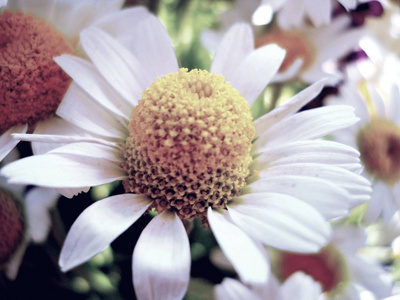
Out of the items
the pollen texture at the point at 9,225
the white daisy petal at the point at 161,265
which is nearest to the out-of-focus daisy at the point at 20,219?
the pollen texture at the point at 9,225

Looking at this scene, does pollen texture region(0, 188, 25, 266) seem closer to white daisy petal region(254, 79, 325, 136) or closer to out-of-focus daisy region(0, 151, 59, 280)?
out-of-focus daisy region(0, 151, 59, 280)

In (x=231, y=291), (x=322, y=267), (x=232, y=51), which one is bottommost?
(x=322, y=267)

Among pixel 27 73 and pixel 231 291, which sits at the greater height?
pixel 27 73

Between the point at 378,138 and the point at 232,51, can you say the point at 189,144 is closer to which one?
the point at 232,51

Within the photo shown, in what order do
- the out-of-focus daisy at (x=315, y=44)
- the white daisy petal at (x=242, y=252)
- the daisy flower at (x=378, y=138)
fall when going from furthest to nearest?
the out-of-focus daisy at (x=315, y=44)
the daisy flower at (x=378, y=138)
the white daisy petal at (x=242, y=252)

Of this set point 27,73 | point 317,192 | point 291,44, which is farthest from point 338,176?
point 291,44

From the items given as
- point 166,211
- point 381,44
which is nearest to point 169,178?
point 166,211

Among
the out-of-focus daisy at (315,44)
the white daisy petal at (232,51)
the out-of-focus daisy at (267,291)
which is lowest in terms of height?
the out-of-focus daisy at (267,291)

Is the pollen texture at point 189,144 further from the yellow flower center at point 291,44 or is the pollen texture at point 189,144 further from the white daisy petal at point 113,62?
the yellow flower center at point 291,44
